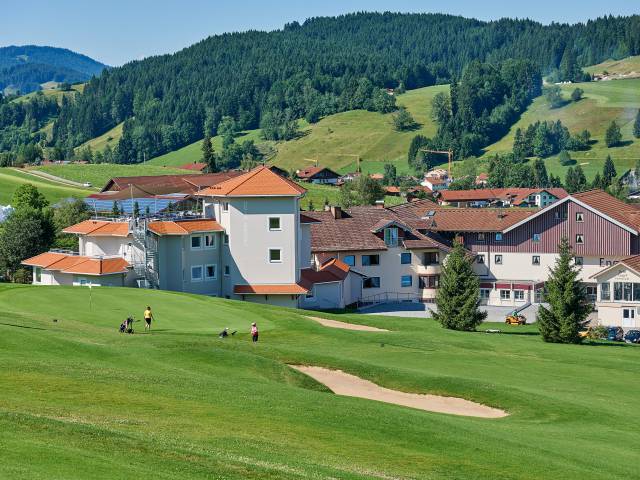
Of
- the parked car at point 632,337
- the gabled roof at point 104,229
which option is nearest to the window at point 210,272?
the gabled roof at point 104,229

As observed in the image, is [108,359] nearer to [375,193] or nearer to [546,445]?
[546,445]

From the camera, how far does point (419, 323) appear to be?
67750 millimetres

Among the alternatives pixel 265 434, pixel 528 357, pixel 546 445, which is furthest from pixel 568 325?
pixel 265 434

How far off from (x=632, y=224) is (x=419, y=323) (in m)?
32.4

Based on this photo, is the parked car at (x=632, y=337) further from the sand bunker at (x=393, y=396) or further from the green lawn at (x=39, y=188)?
the green lawn at (x=39, y=188)

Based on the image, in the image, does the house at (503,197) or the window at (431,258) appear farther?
the house at (503,197)

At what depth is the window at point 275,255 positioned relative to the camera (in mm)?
77481

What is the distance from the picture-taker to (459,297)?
6469 centimetres

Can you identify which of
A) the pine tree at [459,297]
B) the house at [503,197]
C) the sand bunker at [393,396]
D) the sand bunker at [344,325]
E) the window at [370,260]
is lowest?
the sand bunker at [393,396]

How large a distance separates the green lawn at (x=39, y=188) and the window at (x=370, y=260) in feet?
256

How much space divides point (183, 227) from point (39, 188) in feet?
331

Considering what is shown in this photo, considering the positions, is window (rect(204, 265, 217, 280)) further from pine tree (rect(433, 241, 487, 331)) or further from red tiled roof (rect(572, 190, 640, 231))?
red tiled roof (rect(572, 190, 640, 231))

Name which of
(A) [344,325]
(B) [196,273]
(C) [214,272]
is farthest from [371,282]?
(A) [344,325]

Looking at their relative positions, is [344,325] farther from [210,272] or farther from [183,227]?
[210,272]
